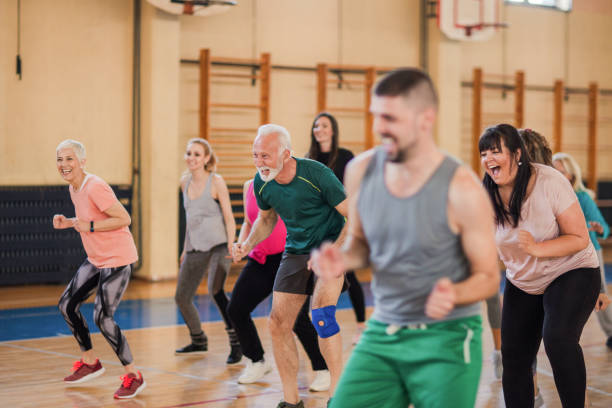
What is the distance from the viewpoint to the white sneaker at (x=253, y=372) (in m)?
5.08

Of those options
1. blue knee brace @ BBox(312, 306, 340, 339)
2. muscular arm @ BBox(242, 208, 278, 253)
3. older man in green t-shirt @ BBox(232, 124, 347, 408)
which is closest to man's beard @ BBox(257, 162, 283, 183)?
older man in green t-shirt @ BBox(232, 124, 347, 408)

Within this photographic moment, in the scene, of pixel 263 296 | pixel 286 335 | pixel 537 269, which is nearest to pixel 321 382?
pixel 263 296

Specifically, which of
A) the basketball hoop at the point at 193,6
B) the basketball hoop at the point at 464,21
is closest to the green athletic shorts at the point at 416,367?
the basketball hoop at the point at 193,6

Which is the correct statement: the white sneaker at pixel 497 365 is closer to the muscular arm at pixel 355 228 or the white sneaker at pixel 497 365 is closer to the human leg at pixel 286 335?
the human leg at pixel 286 335

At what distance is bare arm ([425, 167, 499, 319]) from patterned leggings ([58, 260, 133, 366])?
2.87 meters

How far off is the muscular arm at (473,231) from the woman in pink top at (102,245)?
9.42 feet

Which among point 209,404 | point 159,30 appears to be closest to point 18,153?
point 159,30

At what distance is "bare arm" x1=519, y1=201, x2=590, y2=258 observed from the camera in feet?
10.7

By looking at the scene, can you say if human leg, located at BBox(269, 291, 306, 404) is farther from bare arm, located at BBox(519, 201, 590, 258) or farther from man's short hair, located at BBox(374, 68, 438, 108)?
man's short hair, located at BBox(374, 68, 438, 108)

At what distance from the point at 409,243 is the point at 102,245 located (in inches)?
114

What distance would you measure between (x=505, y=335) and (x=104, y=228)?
233cm

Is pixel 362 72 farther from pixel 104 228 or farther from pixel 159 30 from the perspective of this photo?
pixel 104 228

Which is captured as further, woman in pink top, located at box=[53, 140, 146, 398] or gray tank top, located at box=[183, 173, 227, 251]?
gray tank top, located at box=[183, 173, 227, 251]

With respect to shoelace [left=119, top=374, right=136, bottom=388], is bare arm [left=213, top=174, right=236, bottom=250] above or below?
above
